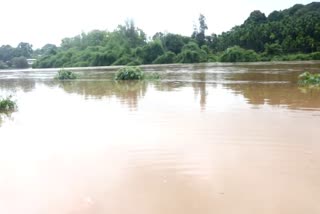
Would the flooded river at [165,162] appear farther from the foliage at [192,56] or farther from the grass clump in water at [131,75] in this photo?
the foliage at [192,56]

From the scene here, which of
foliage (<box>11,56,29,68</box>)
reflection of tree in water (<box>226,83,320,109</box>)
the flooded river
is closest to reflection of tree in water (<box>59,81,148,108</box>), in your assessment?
the flooded river

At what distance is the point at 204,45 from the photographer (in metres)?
59.5

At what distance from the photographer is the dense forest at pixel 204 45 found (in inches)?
1817

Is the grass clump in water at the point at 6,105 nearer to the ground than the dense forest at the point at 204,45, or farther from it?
nearer to the ground

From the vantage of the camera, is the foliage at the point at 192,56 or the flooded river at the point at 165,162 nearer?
the flooded river at the point at 165,162

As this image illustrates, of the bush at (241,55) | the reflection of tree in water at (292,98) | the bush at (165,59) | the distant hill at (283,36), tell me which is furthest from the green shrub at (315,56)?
the reflection of tree in water at (292,98)

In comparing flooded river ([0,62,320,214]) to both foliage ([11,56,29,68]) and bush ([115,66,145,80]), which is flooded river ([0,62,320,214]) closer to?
bush ([115,66,145,80])

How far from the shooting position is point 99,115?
8531mm

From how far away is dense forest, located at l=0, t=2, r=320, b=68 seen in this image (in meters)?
46.2

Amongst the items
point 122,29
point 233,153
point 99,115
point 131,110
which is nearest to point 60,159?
point 233,153

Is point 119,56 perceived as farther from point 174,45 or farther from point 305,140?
point 305,140

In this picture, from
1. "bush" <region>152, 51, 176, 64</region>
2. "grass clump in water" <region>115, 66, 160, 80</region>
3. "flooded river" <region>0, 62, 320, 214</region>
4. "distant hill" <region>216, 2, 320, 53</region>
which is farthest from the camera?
"bush" <region>152, 51, 176, 64</region>

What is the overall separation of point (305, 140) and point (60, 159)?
3.56 m

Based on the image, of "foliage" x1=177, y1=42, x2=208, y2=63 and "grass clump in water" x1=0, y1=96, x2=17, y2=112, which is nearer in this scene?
"grass clump in water" x1=0, y1=96, x2=17, y2=112
